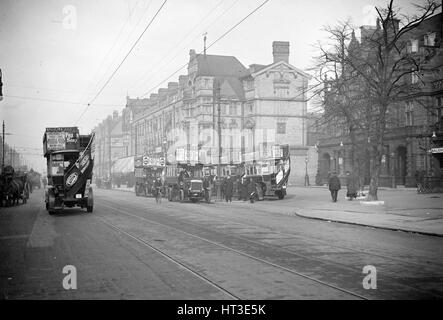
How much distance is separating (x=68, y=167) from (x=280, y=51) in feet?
163

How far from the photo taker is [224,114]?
65.0m

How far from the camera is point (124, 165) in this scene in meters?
80.5

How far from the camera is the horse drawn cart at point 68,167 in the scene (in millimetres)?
20969

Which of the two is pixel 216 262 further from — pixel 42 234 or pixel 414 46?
pixel 414 46

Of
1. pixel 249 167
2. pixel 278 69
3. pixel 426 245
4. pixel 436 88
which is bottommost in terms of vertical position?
pixel 426 245

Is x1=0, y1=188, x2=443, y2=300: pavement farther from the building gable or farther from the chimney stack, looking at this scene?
the chimney stack

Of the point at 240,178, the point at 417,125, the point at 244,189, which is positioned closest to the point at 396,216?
the point at 244,189

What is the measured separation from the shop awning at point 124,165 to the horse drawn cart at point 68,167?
173ft

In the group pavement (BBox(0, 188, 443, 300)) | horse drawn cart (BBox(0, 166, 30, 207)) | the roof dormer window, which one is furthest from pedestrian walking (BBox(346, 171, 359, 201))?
horse drawn cart (BBox(0, 166, 30, 207))

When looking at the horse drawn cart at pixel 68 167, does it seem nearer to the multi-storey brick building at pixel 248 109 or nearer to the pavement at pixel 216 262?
the pavement at pixel 216 262
